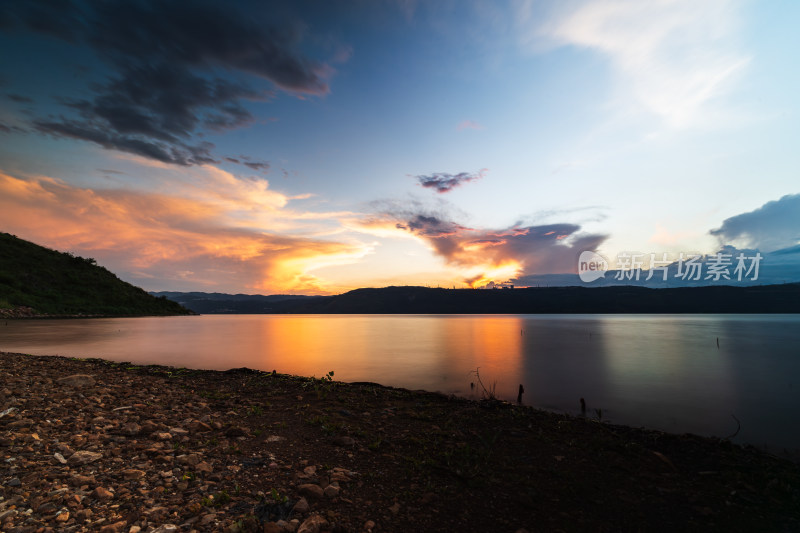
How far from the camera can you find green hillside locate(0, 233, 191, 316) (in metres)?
74.2

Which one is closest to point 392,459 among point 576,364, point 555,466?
point 555,466

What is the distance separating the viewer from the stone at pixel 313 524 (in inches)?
217

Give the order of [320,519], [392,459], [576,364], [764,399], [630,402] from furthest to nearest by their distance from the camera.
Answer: [576,364] < [764,399] < [630,402] < [392,459] < [320,519]

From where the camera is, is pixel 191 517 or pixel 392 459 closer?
pixel 191 517

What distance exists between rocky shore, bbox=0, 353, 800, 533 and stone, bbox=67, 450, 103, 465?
0.03 meters

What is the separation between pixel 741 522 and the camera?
6.81m

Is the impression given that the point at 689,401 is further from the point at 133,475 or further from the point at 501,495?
the point at 133,475

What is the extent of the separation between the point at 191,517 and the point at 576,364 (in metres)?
36.0

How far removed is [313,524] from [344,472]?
209cm

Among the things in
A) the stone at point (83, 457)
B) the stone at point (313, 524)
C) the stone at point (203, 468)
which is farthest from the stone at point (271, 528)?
the stone at point (83, 457)

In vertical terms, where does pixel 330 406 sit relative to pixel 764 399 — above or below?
above

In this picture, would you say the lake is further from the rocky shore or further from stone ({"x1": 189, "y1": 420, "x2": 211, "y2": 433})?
stone ({"x1": 189, "y1": 420, "x2": 211, "y2": 433})

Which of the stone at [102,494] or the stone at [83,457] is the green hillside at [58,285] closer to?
the stone at [83,457]

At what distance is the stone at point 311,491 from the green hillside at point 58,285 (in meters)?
94.1
